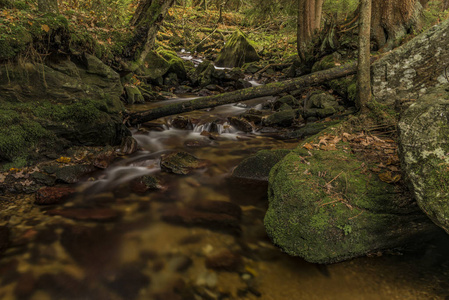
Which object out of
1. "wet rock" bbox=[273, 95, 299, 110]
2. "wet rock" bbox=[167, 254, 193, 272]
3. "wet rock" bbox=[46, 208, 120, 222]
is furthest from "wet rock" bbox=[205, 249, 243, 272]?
"wet rock" bbox=[273, 95, 299, 110]

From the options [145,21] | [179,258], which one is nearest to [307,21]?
[145,21]

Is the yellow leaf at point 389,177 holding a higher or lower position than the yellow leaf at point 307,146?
lower

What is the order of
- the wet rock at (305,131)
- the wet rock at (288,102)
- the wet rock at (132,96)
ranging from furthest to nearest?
1. the wet rock at (288,102)
2. the wet rock at (132,96)
3. the wet rock at (305,131)

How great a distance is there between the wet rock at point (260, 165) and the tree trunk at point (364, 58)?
1.67 m

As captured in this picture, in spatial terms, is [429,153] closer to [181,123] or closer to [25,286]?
[25,286]

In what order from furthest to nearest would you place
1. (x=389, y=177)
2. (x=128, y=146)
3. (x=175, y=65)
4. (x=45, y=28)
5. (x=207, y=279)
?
(x=175, y=65), (x=128, y=146), (x=45, y=28), (x=389, y=177), (x=207, y=279)

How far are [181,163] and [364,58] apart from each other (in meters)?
4.16

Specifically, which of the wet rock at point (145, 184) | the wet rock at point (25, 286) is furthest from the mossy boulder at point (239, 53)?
the wet rock at point (25, 286)

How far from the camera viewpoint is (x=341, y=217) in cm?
294

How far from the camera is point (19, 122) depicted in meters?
4.68

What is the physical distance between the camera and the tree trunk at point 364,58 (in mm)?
4539

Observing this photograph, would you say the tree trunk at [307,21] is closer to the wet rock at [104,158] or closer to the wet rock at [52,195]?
the wet rock at [104,158]

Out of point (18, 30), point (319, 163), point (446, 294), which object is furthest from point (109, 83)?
point (446, 294)

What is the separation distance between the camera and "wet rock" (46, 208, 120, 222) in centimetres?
391
